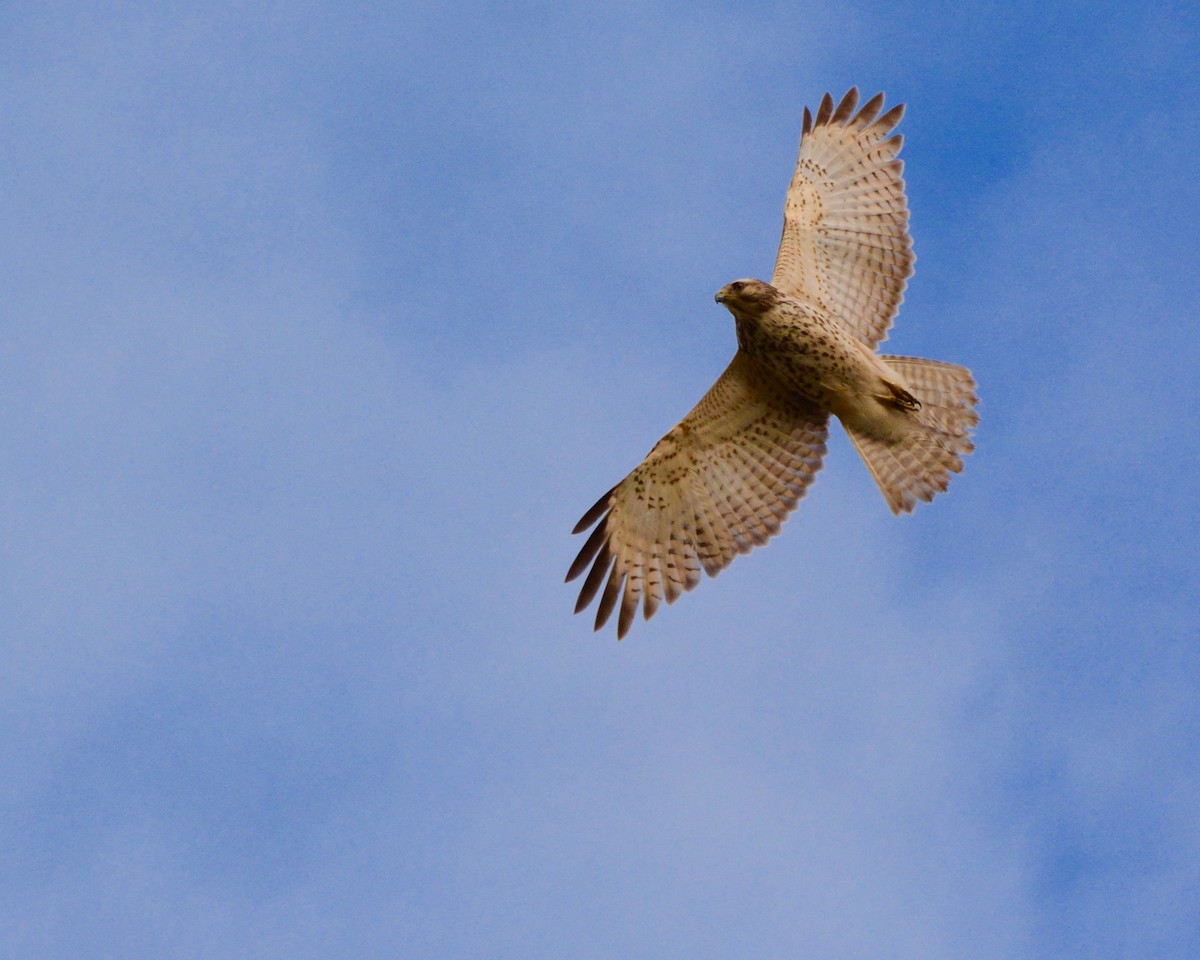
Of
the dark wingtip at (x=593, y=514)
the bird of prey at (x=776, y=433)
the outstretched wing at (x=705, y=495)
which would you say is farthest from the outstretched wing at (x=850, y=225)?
the dark wingtip at (x=593, y=514)

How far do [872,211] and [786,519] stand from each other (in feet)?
9.12

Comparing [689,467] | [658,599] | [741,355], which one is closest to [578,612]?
[658,599]

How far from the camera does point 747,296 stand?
1148cm

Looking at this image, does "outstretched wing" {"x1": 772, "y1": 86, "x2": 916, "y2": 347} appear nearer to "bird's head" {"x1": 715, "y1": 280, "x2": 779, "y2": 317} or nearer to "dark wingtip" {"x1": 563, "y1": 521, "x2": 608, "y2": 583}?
"bird's head" {"x1": 715, "y1": 280, "x2": 779, "y2": 317}

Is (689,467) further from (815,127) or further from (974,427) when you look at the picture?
(815,127)

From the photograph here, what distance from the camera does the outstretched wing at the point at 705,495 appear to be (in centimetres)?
1182

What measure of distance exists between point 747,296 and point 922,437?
5.53 feet

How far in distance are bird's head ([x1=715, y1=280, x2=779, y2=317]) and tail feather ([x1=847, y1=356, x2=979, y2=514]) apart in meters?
1.06

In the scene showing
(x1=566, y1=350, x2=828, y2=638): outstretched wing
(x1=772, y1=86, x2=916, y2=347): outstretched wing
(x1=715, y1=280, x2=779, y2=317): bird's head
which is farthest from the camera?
(x1=772, y1=86, x2=916, y2=347): outstretched wing

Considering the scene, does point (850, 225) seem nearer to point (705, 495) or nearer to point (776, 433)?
point (776, 433)

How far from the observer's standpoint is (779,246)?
41.3 ft

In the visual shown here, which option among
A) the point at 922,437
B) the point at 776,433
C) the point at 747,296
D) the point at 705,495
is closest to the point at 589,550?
the point at 705,495

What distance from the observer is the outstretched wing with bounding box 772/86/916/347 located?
490 inches

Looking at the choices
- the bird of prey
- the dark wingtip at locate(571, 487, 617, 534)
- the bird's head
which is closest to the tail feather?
the bird of prey
